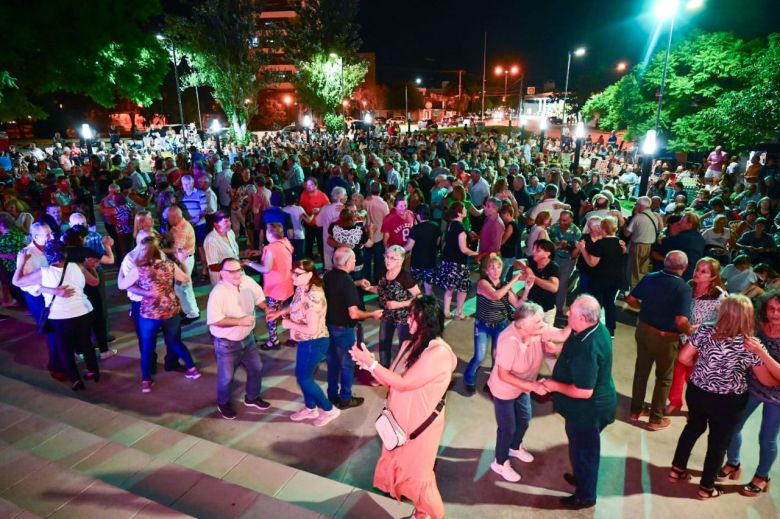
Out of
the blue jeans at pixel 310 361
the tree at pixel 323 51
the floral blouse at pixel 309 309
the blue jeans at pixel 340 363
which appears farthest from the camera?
the tree at pixel 323 51

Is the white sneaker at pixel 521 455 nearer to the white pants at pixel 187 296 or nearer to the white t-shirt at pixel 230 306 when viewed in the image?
the white t-shirt at pixel 230 306

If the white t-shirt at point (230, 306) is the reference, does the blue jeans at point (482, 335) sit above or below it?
below

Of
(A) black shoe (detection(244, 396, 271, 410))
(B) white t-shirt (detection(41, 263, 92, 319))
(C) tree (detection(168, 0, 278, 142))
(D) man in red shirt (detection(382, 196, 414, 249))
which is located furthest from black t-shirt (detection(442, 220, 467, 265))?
(C) tree (detection(168, 0, 278, 142))

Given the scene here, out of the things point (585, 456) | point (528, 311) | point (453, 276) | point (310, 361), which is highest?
point (528, 311)

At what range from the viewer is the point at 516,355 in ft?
11.3

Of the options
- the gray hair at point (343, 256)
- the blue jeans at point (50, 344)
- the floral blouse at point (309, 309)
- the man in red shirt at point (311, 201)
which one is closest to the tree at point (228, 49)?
the man in red shirt at point (311, 201)

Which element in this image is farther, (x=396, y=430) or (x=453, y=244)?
(x=453, y=244)

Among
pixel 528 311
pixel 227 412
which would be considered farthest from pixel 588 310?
pixel 227 412

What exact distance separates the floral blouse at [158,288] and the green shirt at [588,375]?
3.71m

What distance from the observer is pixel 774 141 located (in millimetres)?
16281

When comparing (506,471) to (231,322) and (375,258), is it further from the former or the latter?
(375,258)

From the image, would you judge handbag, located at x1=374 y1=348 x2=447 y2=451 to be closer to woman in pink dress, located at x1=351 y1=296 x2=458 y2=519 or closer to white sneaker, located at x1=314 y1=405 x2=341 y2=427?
woman in pink dress, located at x1=351 y1=296 x2=458 y2=519

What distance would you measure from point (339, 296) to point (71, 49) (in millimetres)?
16441

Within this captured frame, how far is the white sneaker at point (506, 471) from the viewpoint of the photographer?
3.82m
